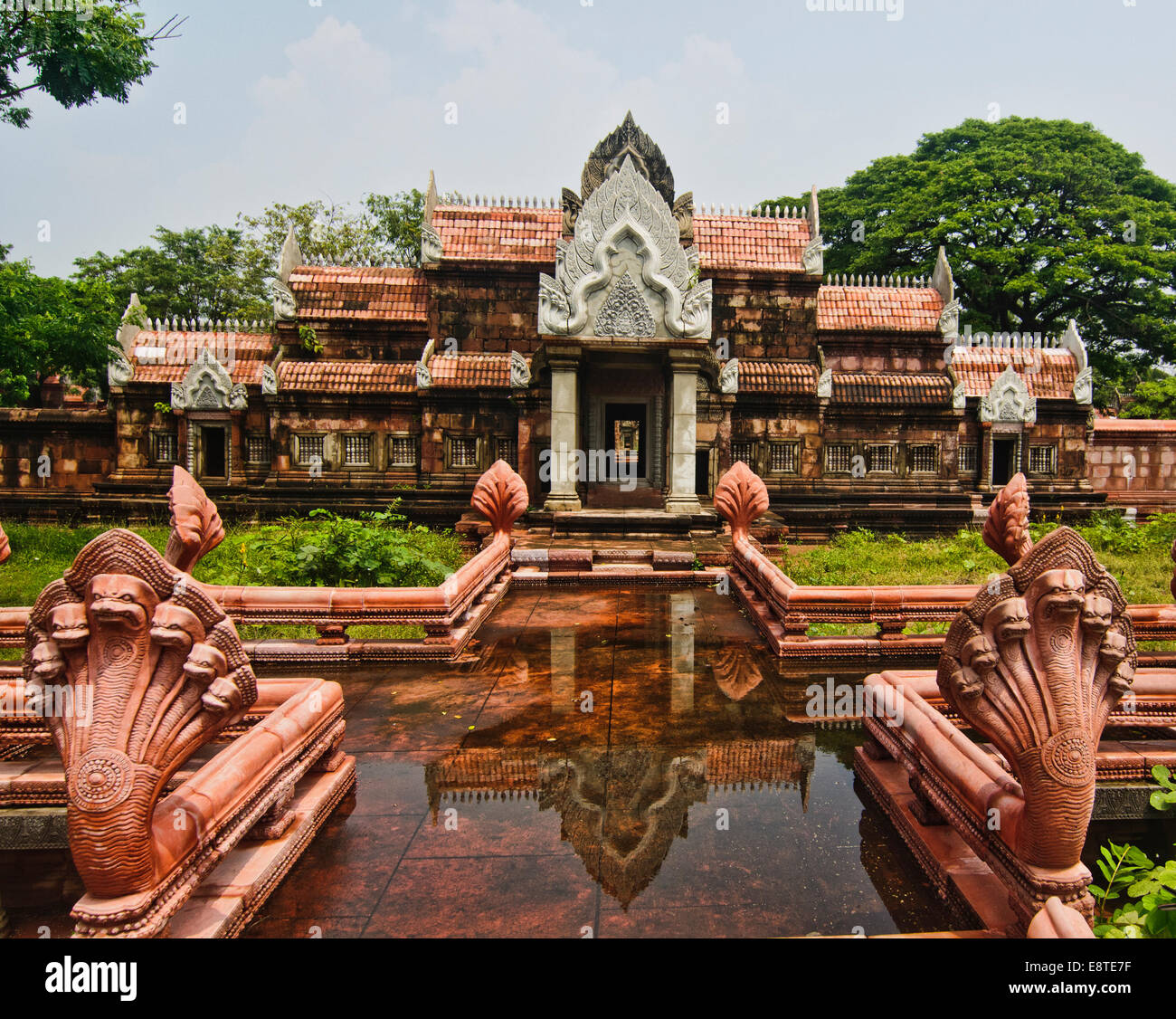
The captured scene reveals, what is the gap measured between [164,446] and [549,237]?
10731 millimetres

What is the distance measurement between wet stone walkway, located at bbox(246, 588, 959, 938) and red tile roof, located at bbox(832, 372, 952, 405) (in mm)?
12964

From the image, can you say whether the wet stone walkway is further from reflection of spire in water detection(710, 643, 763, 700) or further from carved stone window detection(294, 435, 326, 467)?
carved stone window detection(294, 435, 326, 467)

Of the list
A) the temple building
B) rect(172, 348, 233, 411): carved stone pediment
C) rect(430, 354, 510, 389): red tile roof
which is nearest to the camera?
rect(430, 354, 510, 389): red tile roof

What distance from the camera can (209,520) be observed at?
5961mm

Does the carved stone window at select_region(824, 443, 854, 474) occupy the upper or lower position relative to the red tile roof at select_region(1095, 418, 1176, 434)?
lower

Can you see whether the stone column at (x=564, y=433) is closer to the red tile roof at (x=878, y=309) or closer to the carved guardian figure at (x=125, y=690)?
the red tile roof at (x=878, y=309)

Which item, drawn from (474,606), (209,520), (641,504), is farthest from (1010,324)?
(209,520)

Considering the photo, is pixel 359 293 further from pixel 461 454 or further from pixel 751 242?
pixel 751 242

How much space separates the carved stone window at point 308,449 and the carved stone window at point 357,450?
1.86 ft

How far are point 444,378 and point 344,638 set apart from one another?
10802 millimetres

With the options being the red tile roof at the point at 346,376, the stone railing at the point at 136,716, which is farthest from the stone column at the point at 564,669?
the red tile roof at the point at 346,376

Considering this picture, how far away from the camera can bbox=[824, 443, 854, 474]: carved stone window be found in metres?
18.0

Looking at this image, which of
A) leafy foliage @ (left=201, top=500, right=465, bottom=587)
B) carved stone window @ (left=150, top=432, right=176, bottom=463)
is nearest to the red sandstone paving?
leafy foliage @ (left=201, top=500, right=465, bottom=587)

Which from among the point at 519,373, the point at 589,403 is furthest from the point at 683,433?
the point at 519,373
